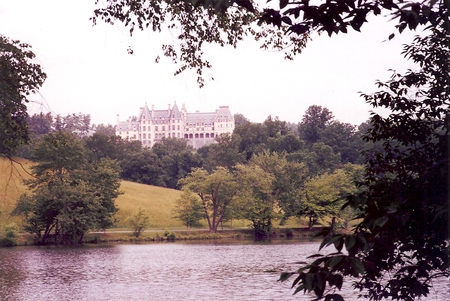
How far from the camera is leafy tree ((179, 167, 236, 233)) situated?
5216cm

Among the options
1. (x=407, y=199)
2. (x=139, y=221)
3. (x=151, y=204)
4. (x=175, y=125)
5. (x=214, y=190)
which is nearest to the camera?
(x=407, y=199)

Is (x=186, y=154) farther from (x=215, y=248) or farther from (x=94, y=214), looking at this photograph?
(x=215, y=248)

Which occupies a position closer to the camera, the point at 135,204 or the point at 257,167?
the point at 257,167

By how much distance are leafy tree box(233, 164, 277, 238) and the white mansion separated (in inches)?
4434

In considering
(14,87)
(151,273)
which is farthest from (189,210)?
(14,87)

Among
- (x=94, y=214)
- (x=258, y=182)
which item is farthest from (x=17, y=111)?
(x=258, y=182)

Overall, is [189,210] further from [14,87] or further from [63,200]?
[14,87]

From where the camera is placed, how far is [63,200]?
4359cm

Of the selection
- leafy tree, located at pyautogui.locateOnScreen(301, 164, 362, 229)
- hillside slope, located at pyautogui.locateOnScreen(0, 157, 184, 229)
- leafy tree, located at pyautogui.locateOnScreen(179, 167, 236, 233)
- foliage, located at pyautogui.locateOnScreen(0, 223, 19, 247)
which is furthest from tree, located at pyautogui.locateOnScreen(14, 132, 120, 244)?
leafy tree, located at pyautogui.locateOnScreen(301, 164, 362, 229)

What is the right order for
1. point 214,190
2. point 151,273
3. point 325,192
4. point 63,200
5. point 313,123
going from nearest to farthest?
1. point 151,273
2. point 63,200
3. point 214,190
4. point 325,192
5. point 313,123

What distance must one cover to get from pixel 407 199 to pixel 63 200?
4156cm

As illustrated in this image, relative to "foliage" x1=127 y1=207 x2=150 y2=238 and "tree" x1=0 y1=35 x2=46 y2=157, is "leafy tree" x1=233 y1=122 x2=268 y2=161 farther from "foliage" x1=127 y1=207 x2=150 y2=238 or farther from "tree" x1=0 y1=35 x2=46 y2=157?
"tree" x1=0 y1=35 x2=46 y2=157

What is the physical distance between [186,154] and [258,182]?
3087cm

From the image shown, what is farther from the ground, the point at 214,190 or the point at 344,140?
the point at 344,140
